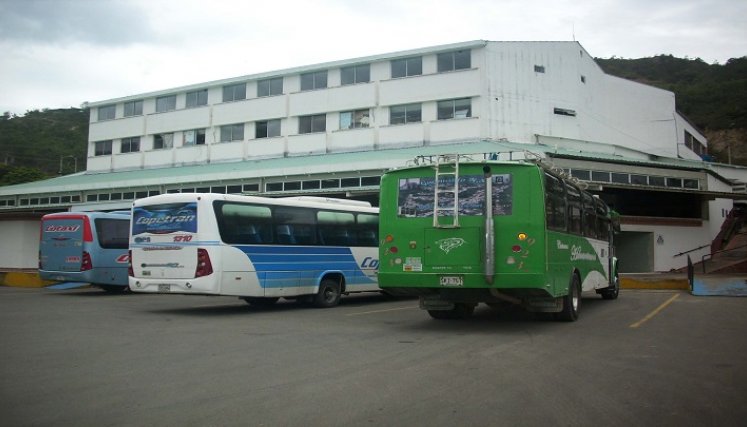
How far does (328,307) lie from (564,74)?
87.2 ft

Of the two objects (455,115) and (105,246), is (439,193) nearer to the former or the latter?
(105,246)

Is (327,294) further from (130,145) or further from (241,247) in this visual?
(130,145)

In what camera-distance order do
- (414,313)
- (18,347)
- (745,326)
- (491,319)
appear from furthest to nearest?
(414,313) → (491,319) → (745,326) → (18,347)

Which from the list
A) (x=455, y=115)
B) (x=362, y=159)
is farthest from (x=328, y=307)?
(x=455, y=115)

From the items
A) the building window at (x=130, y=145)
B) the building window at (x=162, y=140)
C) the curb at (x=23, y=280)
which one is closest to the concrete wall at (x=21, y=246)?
the building window at (x=130, y=145)

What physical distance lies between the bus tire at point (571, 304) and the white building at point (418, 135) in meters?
15.8

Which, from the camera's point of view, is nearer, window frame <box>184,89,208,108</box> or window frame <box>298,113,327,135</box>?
window frame <box>298,113,327,135</box>

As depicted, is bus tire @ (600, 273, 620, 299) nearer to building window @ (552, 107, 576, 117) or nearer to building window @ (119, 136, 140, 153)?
building window @ (552, 107, 576, 117)

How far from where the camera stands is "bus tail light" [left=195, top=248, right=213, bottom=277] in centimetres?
1383

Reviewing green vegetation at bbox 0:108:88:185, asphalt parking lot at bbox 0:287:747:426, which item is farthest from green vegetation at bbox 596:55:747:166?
green vegetation at bbox 0:108:88:185

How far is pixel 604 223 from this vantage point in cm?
1780

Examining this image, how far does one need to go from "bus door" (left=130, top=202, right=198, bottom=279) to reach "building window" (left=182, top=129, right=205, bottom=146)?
1292 inches

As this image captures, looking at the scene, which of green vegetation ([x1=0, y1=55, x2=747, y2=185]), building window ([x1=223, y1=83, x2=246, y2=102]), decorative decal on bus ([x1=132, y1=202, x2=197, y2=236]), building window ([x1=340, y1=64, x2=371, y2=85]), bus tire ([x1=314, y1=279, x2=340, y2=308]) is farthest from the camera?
green vegetation ([x1=0, y1=55, x2=747, y2=185])

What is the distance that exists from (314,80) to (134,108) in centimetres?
1817
